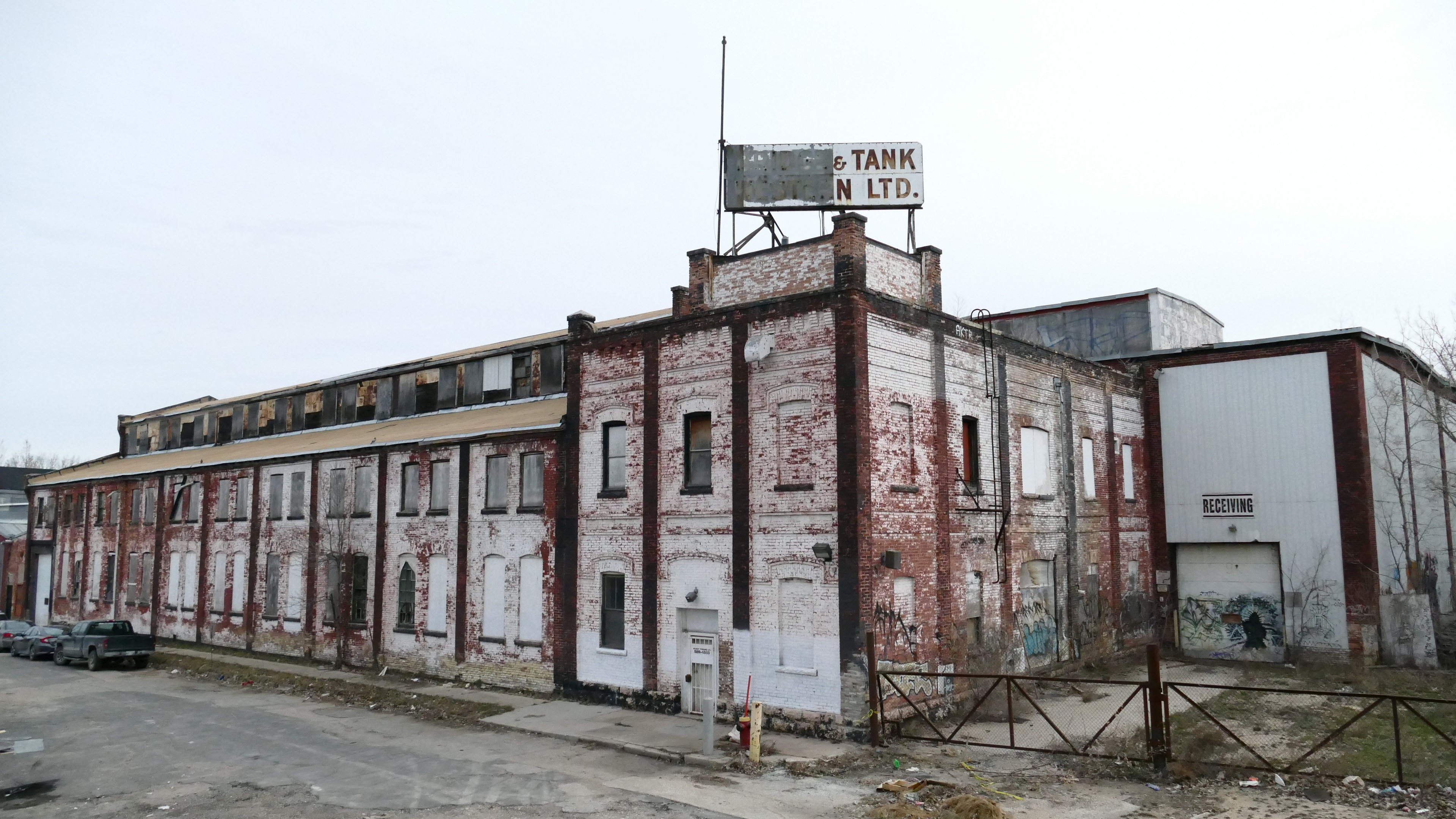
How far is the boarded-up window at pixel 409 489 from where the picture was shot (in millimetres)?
26375

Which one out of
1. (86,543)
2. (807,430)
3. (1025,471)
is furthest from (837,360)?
(86,543)

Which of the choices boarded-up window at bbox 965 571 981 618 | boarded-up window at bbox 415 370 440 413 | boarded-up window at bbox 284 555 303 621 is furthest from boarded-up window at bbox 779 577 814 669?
boarded-up window at bbox 284 555 303 621

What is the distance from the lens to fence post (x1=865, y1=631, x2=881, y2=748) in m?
16.0

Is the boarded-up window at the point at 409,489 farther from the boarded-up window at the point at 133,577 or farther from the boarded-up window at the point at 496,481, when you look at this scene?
the boarded-up window at the point at 133,577

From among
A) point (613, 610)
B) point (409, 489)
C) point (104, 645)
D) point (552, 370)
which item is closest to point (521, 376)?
point (552, 370)

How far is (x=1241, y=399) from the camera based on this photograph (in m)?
26.2

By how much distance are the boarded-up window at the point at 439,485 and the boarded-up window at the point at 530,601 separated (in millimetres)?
3787

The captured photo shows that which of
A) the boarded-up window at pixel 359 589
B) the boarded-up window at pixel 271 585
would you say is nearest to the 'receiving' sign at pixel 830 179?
the boarded-up window at pixel 359 589

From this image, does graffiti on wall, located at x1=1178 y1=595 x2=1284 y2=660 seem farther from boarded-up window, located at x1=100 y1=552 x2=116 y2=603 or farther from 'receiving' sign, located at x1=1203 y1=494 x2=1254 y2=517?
boarded-up window, located at x1=100 y1=552 x2=116 y2=603

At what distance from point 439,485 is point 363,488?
11.8 ft

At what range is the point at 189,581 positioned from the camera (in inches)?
1363

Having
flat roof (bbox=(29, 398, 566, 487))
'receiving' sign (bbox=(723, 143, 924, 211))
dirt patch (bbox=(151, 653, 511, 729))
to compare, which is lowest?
dirt patch (bbox=(151, 653, 511, 729))

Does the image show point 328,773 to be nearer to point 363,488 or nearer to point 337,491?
point 363,488

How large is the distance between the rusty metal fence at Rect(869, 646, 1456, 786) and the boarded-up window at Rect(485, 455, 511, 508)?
11232mm
